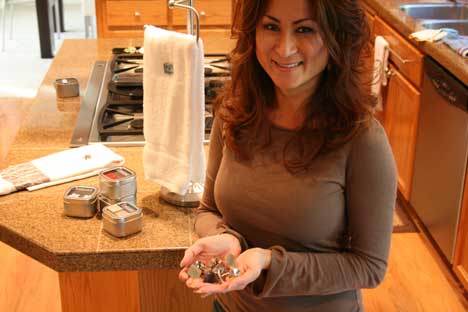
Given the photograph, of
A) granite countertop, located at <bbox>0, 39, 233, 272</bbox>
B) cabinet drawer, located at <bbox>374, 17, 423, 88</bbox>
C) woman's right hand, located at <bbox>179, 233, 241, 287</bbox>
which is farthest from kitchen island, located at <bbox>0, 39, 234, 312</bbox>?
cabinet drawer, located at <bbox>374, 17, 423, 88</bbox>

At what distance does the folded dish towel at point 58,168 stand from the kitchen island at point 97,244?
0.08 feet

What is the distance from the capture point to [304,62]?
121 cm

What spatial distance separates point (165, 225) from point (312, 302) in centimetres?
46

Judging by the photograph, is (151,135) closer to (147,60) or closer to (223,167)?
(147,60)

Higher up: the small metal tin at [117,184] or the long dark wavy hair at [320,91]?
the long dark wavy hair at [320,91]

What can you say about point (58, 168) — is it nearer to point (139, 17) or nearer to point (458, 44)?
point (458, 44)

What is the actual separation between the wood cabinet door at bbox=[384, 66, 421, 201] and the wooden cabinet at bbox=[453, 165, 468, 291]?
557mm

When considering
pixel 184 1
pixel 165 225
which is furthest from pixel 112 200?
pixel 184 1

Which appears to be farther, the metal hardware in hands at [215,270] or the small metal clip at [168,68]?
the small metal clip at [168,68]

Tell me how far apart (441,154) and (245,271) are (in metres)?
1.91

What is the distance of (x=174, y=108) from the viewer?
1.62 metres

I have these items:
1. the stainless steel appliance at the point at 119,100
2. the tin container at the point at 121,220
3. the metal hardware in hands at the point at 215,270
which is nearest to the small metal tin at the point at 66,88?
the stainless steel appliance at the point at 119,100

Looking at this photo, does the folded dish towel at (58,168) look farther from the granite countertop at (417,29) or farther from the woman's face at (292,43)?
the granite countertop at (417,29)

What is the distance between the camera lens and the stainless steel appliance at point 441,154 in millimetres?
2725
